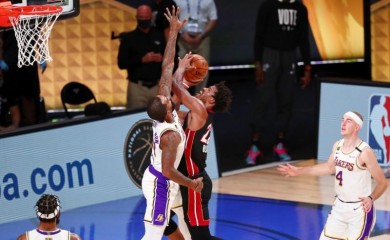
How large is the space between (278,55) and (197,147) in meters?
6.11

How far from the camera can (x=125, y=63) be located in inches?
568

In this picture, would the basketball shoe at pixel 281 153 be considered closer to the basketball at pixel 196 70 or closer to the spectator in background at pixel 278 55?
the spectator in background at pixel 278 55

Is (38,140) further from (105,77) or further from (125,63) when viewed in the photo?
(105,77)

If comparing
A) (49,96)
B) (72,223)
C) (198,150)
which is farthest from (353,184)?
(49,96)

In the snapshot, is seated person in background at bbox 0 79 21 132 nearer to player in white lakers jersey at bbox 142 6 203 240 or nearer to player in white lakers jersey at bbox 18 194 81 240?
player in white lakers jersey at bbox 142 6 203 240

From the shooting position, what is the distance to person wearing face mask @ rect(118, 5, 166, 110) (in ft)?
47.1

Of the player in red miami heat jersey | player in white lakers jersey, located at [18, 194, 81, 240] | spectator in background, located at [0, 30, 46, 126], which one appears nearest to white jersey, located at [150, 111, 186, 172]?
the player in red miami heat jersey

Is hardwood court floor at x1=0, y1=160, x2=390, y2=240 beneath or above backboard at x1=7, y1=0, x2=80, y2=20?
beneath

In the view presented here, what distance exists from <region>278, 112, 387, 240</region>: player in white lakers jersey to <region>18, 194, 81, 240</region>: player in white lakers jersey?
283cm

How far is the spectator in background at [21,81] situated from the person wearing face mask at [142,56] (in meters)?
1.27

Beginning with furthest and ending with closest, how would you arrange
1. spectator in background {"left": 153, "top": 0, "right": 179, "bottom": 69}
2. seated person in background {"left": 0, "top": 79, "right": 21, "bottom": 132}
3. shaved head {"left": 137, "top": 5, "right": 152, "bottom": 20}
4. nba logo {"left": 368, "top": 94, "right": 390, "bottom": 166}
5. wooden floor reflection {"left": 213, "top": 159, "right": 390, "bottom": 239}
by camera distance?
spectator in background {"left": 153, "top": 0, "right": 179, "bottom": 69}, nba logo {"left": 368, "top": 94, "right": 390, "bottom": 166}, shaved head {"left": 137, "top": 5, "right": 152, "bottom": 20}, seated person in background {"left": 0, "top": 79, "right": 21, "bottom": 132}, wooden floor reflection {"left": 213, "top": 159, "right": 390, "bottom": 239}

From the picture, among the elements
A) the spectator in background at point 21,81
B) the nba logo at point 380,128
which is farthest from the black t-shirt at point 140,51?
the nba logo at point 380,128

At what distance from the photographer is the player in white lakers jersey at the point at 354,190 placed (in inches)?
365

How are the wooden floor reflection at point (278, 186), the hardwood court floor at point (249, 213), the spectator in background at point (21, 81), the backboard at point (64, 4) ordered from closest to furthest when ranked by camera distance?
the backboard at point (64, 4)
the hardwood court floor at point (249, 213)
the wooden floor reflection at point (278, 186)
the spectator in background at point (21, 81)
